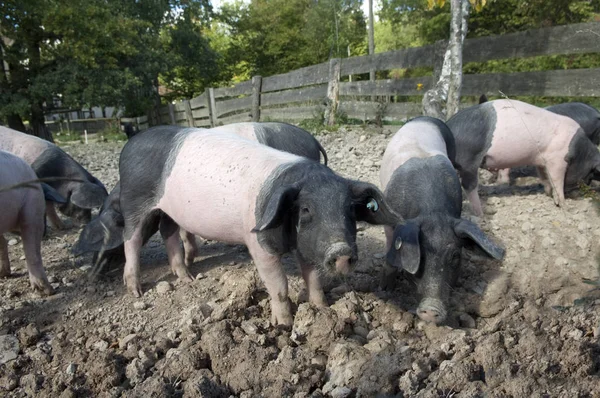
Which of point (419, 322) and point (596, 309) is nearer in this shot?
point (596, 309)

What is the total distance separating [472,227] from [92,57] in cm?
1423

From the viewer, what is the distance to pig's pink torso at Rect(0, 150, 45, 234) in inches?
152

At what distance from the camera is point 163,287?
4070mm

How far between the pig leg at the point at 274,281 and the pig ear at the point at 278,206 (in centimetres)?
32

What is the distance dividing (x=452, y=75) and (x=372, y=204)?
5.84m

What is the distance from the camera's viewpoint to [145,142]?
13.3 ft

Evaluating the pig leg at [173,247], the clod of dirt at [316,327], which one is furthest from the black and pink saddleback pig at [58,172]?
the clod of dirt at [316,327]

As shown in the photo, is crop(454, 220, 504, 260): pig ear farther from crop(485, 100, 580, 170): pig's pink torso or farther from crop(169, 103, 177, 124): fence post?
crop(169, 103, 177, 124): fence post

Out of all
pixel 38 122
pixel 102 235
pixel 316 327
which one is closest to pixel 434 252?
pixel 316 327

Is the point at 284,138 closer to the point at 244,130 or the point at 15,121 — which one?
the point at 244,130

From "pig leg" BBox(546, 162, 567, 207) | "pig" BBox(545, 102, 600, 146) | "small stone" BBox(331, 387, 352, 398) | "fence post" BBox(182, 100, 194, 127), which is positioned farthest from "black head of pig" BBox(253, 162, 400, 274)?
"fence post" BBox(182, 100, 194, 127)

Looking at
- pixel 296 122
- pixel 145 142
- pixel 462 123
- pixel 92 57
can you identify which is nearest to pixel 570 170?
pixel 462 123

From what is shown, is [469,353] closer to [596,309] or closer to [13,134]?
[596,309]

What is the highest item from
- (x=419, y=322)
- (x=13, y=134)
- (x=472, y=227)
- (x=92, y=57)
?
(x=92, y=57)
